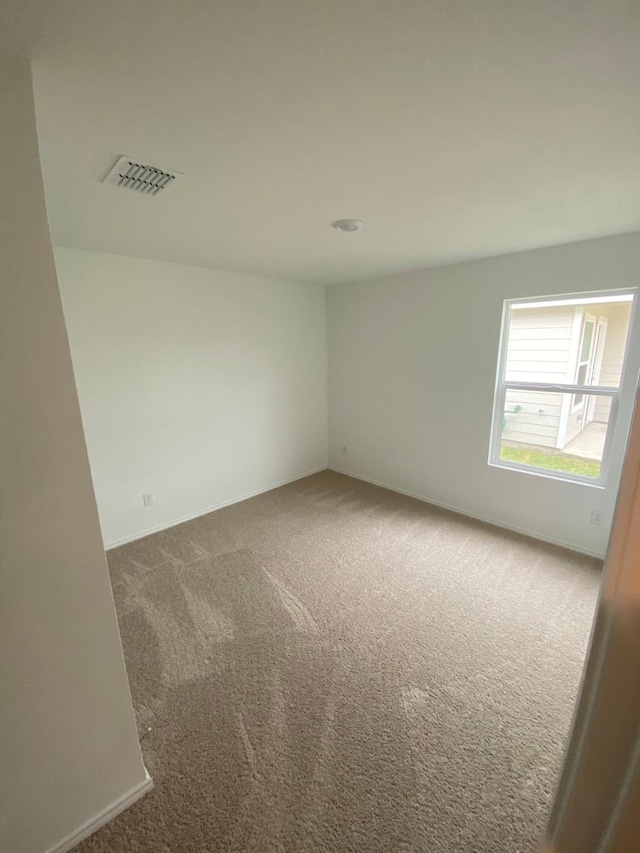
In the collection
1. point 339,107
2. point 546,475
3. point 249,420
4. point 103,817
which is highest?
point 339,107

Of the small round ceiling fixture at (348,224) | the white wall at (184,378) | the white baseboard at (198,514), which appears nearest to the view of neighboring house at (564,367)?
the small round ceiling fixture at (348,224)

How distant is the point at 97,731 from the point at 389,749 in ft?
3.66

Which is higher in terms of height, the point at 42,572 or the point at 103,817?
the point at 42,572

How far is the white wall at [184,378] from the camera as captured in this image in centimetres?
265

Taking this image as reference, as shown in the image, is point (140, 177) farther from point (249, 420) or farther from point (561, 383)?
point (561, 383)

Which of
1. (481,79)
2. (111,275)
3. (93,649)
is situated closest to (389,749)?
(93,649)

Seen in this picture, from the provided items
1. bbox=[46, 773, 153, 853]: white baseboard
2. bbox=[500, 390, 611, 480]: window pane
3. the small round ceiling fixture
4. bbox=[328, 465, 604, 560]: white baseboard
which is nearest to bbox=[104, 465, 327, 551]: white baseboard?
bbox=[328, 465, 604, 560]: white baseboard

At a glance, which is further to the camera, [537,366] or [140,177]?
[537,366]

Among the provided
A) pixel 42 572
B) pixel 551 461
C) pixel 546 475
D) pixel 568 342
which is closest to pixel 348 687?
pixel 42 572

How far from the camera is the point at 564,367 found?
2.71 metres

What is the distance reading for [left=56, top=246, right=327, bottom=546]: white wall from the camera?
2.65 m

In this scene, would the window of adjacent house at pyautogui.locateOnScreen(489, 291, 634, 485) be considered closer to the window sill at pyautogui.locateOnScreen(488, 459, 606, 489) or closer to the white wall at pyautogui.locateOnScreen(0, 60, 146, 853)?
the window sill at pyautogui.locateOnScreen(488, 459, 606, 489)

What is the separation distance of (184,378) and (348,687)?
265 cm

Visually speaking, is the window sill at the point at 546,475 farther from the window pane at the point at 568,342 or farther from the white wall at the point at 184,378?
the white wall at the point at 184,378
